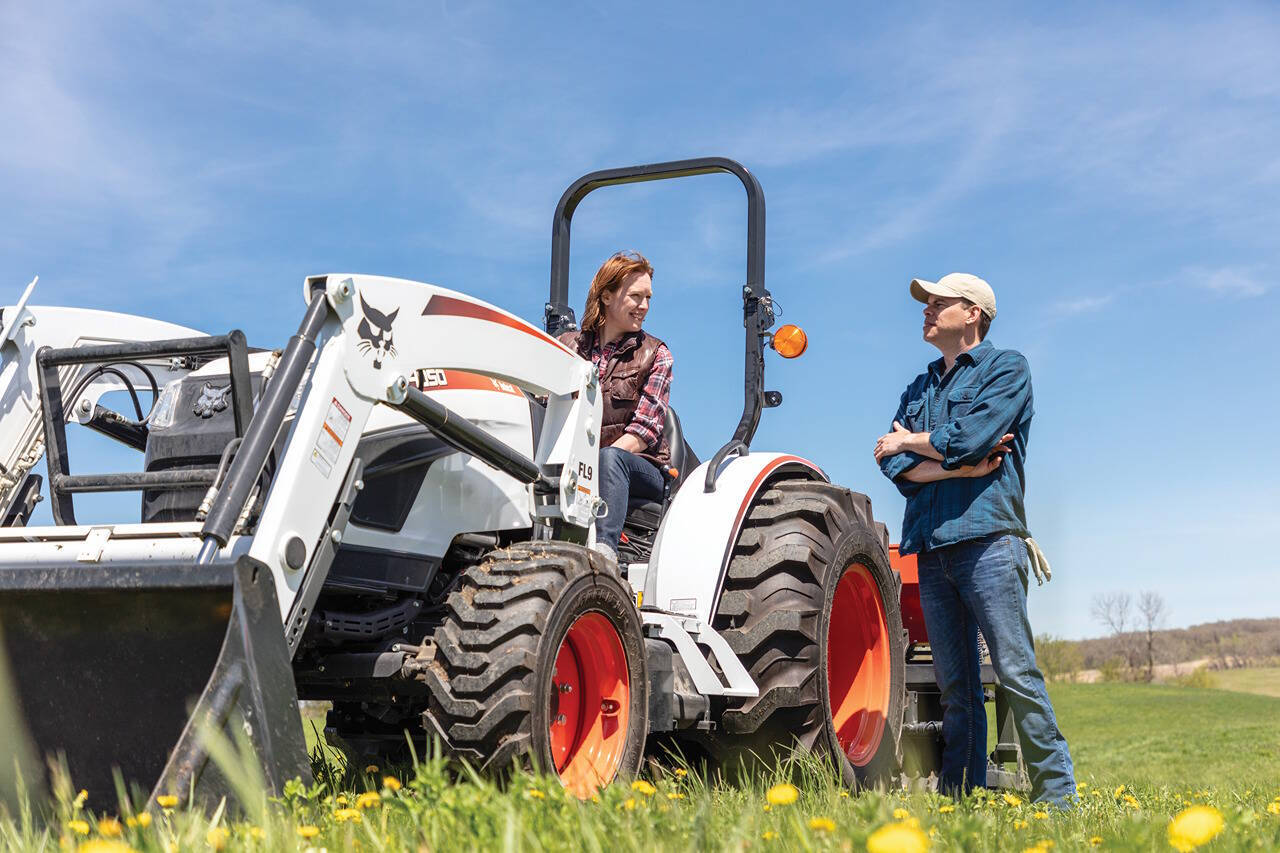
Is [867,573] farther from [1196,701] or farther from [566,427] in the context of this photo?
[1196,701]

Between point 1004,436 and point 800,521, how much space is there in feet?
2.84

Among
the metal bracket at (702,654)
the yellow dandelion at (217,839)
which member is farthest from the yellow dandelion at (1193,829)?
the metal bracket at (702,654)

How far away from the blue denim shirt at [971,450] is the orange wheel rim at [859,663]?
64 centimetres

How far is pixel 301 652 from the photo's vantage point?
11.8ft

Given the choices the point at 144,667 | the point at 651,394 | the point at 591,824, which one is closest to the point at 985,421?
the point at 651,394

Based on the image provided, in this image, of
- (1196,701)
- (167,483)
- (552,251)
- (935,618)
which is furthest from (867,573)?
(1196,701)

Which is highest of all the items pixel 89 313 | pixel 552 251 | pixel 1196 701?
pixel 552 251

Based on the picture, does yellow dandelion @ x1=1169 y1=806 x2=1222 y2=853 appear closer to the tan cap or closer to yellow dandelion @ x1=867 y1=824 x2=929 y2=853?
yellow dandelion @ x1=867 y1=824 x2=929 y2=853

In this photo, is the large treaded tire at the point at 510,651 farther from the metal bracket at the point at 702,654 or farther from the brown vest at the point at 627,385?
the brown vest at the point at 627,385

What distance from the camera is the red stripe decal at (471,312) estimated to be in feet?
12.3

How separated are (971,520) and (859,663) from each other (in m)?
1.21

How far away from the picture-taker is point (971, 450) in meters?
4.50

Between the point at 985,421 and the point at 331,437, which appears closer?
the point at 331,437

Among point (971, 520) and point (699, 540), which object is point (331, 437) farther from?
point (971, 520)
